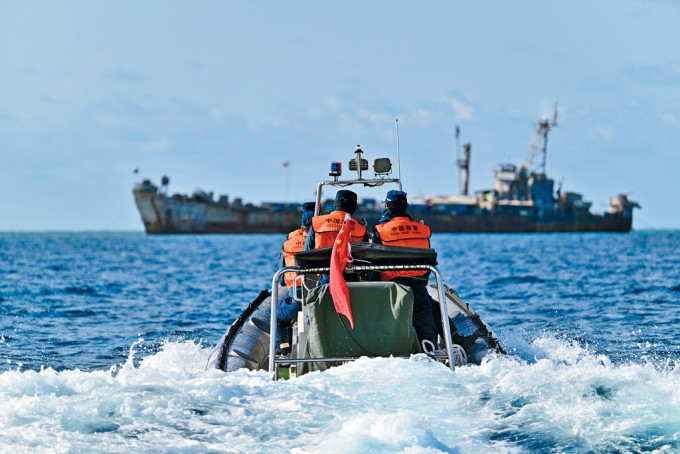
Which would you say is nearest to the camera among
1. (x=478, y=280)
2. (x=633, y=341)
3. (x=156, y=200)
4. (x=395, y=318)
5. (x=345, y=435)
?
(x=345, y=435)

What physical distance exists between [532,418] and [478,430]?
1.44 feet

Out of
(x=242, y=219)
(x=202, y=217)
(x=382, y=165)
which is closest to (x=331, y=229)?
(x=382, y=165)

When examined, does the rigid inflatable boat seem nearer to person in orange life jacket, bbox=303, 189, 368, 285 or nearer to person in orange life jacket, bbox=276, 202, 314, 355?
person in orange life jacket, bbox=303, 189, 368, 285

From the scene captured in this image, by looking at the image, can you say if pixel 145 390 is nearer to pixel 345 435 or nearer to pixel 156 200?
pixel 345 435

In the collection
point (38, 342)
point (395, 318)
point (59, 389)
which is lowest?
point (38, 342)

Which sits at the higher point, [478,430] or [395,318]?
[395,318]

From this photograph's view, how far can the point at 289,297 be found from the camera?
7.53 meters

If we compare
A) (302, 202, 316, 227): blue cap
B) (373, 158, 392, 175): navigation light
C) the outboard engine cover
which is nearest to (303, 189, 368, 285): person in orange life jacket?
(373, 158, 392, 175): navigation light

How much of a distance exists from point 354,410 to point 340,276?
104 centimetres

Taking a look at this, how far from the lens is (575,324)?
1258 cm

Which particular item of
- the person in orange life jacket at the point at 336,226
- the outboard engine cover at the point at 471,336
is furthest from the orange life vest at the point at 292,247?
the outboard engine cover at the point at 471,336

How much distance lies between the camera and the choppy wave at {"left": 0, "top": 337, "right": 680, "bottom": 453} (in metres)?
4.36

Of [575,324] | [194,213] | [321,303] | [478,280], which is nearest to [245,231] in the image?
[194,213]

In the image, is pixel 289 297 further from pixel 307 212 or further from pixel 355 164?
pixel 355 164
